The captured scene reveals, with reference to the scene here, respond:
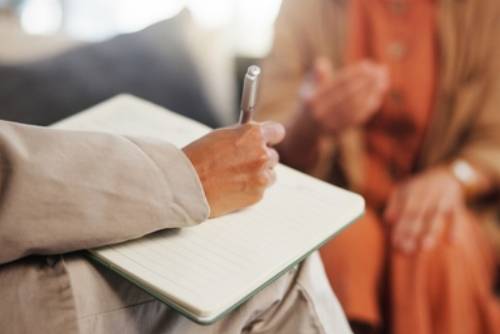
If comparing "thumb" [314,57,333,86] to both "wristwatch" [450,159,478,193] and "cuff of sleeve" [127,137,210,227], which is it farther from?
"cuff of sleeve" [127,137,210,227]

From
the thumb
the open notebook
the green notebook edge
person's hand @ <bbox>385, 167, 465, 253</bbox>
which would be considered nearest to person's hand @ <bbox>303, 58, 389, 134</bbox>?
the thumb

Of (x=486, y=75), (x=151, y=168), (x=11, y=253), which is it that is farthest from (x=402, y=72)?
(x=11, y=253)

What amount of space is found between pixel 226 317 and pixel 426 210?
52cm

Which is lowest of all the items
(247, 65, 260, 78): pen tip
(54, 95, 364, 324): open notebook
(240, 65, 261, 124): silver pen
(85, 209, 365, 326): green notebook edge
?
(85, 209, 365, 326): green notebook edge

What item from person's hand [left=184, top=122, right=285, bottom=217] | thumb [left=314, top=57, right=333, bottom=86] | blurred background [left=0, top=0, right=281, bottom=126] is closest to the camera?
person's hand [left=184, top=122, right=285, bottom=217]

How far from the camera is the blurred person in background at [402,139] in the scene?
3.54 ft

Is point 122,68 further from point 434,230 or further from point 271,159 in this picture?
point 434,230

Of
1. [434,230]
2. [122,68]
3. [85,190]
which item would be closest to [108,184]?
[85,190]

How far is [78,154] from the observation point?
2.19 feet

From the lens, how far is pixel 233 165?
0.74 meters

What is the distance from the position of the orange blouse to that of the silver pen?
494mm

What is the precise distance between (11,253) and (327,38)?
0.77 metres

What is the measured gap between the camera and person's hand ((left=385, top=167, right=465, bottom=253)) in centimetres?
110

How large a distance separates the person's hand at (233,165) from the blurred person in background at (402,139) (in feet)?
1.27
